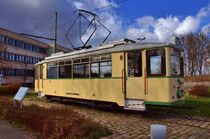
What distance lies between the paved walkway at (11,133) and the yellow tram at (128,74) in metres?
4.79

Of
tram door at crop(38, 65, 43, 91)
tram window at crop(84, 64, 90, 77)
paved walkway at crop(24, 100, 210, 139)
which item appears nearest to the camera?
paved walkway at crop(24, 100, 210, 139)

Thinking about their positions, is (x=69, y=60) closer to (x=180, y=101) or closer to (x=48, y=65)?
(x=48, y=65)

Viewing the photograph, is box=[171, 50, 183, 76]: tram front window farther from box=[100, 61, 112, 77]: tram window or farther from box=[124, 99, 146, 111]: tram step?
box=[100, 61, 112, 77]: tram window

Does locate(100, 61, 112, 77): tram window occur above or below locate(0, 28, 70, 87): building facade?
below

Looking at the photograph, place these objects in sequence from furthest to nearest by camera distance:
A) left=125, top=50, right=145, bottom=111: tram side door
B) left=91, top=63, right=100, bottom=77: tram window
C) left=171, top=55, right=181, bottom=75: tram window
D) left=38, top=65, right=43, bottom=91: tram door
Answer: left=38, top=65, right=43, bottom=91: tram door → left=91, top=63, right=100, bottom=77: tram window → left=125, top=50, right=145, bottom=111: tram side door → left=171, top=55, right=181, bottom=75: tram window

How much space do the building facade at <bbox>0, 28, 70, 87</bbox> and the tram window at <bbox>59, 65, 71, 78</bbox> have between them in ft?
112

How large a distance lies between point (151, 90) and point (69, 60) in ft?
20.8

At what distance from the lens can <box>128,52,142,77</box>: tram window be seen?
11.7m

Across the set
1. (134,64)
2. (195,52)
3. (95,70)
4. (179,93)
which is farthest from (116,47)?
(195,52)

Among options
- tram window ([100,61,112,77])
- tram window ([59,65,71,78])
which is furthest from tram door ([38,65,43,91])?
tram window ([100,61,112,77])

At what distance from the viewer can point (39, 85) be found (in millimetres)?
20312

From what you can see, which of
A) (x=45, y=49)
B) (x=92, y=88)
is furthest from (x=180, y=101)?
(x=45, y=49)

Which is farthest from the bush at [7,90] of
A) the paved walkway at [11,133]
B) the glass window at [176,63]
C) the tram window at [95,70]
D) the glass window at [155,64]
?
the glass window at [176,63]

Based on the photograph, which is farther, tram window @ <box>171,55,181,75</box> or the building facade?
the building facade
